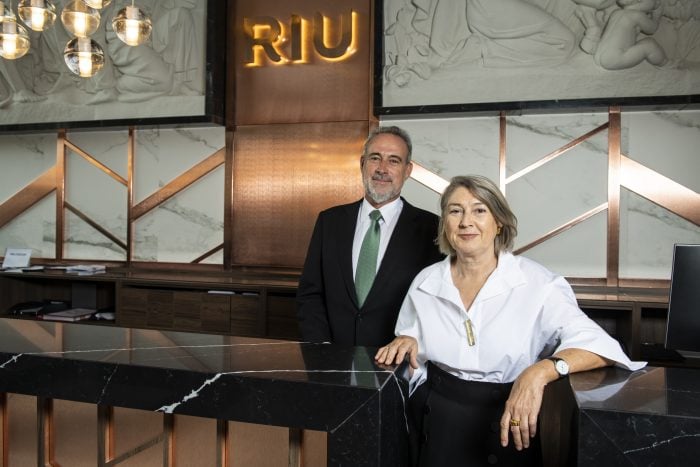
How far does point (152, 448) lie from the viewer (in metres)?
1.48

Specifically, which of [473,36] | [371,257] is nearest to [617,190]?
[473,36]

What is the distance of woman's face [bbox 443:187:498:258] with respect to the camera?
185 centimetres

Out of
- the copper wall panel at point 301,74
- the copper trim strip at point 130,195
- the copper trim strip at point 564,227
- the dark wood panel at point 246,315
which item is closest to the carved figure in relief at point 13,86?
the copper trim strip at point 130,195

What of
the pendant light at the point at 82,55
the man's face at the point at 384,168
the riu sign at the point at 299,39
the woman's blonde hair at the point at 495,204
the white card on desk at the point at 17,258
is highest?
the riu sign at the point at 299,39

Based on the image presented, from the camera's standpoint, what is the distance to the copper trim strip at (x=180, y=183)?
4.57 meters

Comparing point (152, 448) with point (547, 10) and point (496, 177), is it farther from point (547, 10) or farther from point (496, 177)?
point (547, 10)

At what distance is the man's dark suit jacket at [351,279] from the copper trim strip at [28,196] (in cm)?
344

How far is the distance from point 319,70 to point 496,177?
4.93ft

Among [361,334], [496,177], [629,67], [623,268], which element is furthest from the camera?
[496,177]

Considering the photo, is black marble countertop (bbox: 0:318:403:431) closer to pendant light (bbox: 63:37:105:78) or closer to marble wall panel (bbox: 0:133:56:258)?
pendant light (bbox: 63:37:105:78)

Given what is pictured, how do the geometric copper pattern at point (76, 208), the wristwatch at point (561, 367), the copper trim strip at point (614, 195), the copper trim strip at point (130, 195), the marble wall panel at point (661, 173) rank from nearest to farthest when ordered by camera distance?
the wristwatch at point (561, 367) < the marble wall panel at point (661, 173) < the copper trim strip at point (614, 195) < the geometric copper pattern at point (76, 208) < the copper trim strip at point (130, 195)

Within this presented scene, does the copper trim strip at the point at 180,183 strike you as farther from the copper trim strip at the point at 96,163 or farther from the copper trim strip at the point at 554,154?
the copper trim strip at the point at 554,154

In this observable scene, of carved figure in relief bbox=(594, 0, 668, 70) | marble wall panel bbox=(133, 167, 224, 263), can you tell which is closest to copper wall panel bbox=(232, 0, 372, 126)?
marble wall panel bbox=(133, 167, 224, 263)

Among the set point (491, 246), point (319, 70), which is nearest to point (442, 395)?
point (491, 246)
